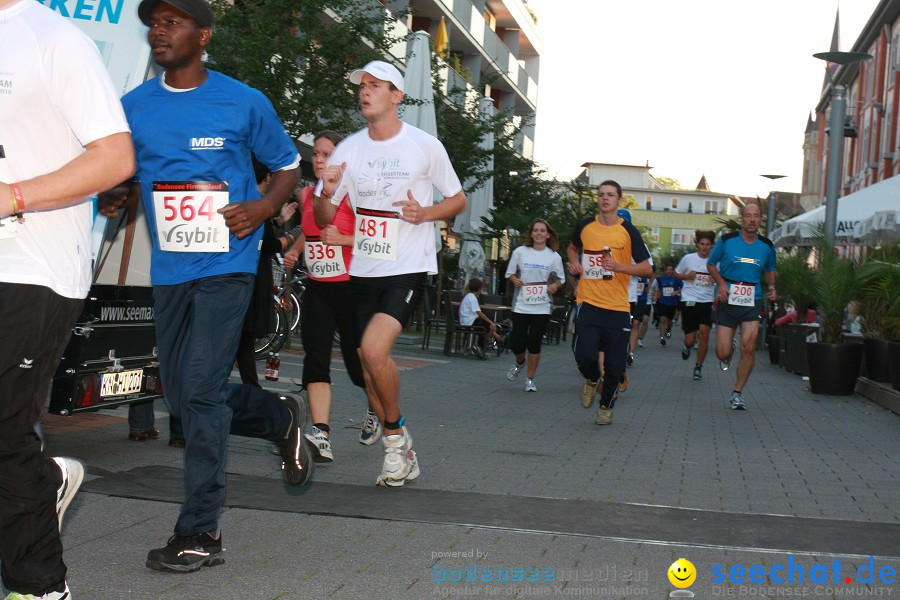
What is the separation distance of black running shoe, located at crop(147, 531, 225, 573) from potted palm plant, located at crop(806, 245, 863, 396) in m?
11.9

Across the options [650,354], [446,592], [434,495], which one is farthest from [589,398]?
[650,354]

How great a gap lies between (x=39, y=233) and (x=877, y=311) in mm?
13181

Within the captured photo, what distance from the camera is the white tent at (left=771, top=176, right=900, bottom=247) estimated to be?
1897 centimetres

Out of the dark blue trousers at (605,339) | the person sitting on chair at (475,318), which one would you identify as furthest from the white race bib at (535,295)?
the person sitting on chair at (475,318)

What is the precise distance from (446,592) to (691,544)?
1416 mm

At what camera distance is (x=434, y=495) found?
617 cm

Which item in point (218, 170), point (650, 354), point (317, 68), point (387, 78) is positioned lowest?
point (650, 354)

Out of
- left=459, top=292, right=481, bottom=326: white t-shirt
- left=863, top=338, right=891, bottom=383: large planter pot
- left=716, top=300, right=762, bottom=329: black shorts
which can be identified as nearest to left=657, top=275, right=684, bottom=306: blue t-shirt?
left=459, top=292, right=481, bottom=326: white t-shirt

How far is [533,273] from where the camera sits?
13.9 m

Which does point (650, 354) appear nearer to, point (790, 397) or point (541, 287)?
point (790, 397)

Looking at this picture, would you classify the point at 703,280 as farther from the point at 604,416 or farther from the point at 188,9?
the point at 188,9

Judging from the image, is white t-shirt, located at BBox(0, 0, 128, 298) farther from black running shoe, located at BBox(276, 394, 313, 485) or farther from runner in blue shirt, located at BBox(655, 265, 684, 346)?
runner in blue shirt, located at BBox(655, 265, 684, 346)

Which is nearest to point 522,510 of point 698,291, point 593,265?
point 593,265

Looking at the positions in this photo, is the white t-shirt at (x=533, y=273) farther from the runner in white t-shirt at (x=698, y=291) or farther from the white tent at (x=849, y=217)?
the white tent at (x=849, y=217)
